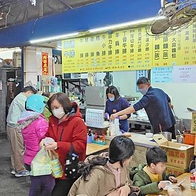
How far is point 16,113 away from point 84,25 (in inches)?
77.8

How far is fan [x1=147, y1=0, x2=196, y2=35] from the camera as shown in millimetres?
2102

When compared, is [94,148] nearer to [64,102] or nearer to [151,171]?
[151,171]

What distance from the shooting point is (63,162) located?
8.39 feet

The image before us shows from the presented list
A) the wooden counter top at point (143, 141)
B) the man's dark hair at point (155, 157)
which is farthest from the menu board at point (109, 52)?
the man's dark hair at point (155, 157)

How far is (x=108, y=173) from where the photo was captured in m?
2.03

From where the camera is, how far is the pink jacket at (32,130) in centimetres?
318

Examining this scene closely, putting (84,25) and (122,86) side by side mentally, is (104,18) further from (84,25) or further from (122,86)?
(122,86)

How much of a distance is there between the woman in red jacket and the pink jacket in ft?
1.81

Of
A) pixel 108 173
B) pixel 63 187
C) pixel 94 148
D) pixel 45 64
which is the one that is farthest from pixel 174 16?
pixel 45 64

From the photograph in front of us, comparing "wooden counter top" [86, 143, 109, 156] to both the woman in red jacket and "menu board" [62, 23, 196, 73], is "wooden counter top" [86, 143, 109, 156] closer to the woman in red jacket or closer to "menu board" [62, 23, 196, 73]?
the woman in red jacket

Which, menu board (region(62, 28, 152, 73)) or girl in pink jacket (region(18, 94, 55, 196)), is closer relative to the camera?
girl in pink jacket (region(18, 94, 55, 196))

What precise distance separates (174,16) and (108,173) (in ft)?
4.49

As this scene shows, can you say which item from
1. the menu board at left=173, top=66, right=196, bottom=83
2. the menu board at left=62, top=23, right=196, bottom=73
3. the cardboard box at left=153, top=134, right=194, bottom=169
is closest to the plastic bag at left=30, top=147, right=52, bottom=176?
the cardboard box at left=153, top=134, right=194, bottom=169

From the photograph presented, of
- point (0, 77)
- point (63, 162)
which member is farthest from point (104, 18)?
point (0, 77)
